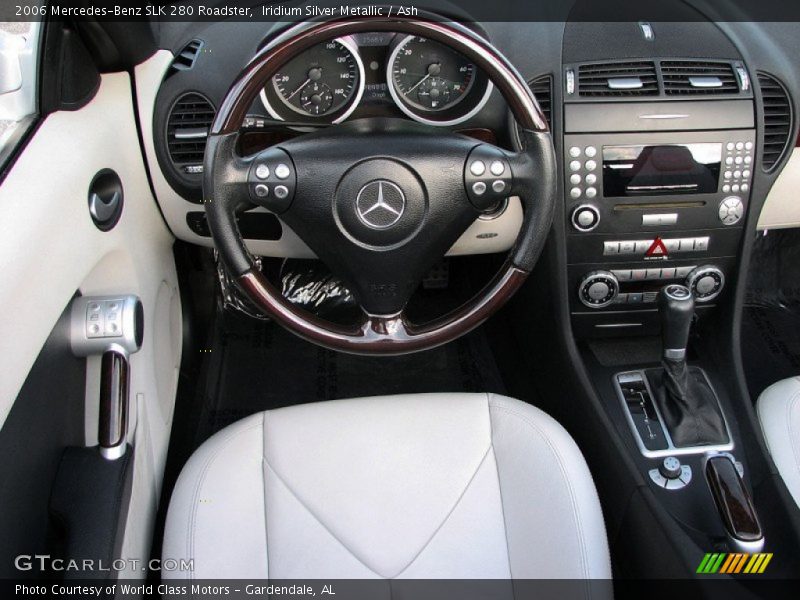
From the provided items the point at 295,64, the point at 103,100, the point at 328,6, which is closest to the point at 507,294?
the point at 295,64

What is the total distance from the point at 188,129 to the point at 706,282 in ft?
3.86

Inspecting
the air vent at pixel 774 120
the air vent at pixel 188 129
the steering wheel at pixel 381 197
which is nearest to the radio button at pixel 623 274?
the air vent at pixel 774 120

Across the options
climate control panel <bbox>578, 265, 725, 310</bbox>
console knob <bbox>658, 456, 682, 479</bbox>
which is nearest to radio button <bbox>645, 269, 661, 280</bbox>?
climate control panel <bbox>578, 265, 725, 310</bbox>

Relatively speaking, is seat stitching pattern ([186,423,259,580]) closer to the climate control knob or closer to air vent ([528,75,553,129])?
air vent ([528,75,553,129])

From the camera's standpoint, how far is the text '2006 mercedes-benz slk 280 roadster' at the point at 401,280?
1.24 m

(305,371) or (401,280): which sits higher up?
(401,280)

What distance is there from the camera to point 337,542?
1.28 m

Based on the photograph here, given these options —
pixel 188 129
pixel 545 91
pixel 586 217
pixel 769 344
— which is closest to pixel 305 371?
pixel 188 129

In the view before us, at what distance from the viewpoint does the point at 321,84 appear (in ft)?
4.85

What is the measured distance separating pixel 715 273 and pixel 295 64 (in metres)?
1.02

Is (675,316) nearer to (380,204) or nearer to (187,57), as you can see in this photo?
(380,204)

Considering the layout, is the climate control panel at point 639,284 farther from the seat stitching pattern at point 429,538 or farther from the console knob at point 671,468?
the seat stitching pattern at point 429,538

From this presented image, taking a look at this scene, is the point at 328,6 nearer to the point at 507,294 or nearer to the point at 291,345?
the point at 507,294

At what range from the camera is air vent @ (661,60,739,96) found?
1.57 metres
